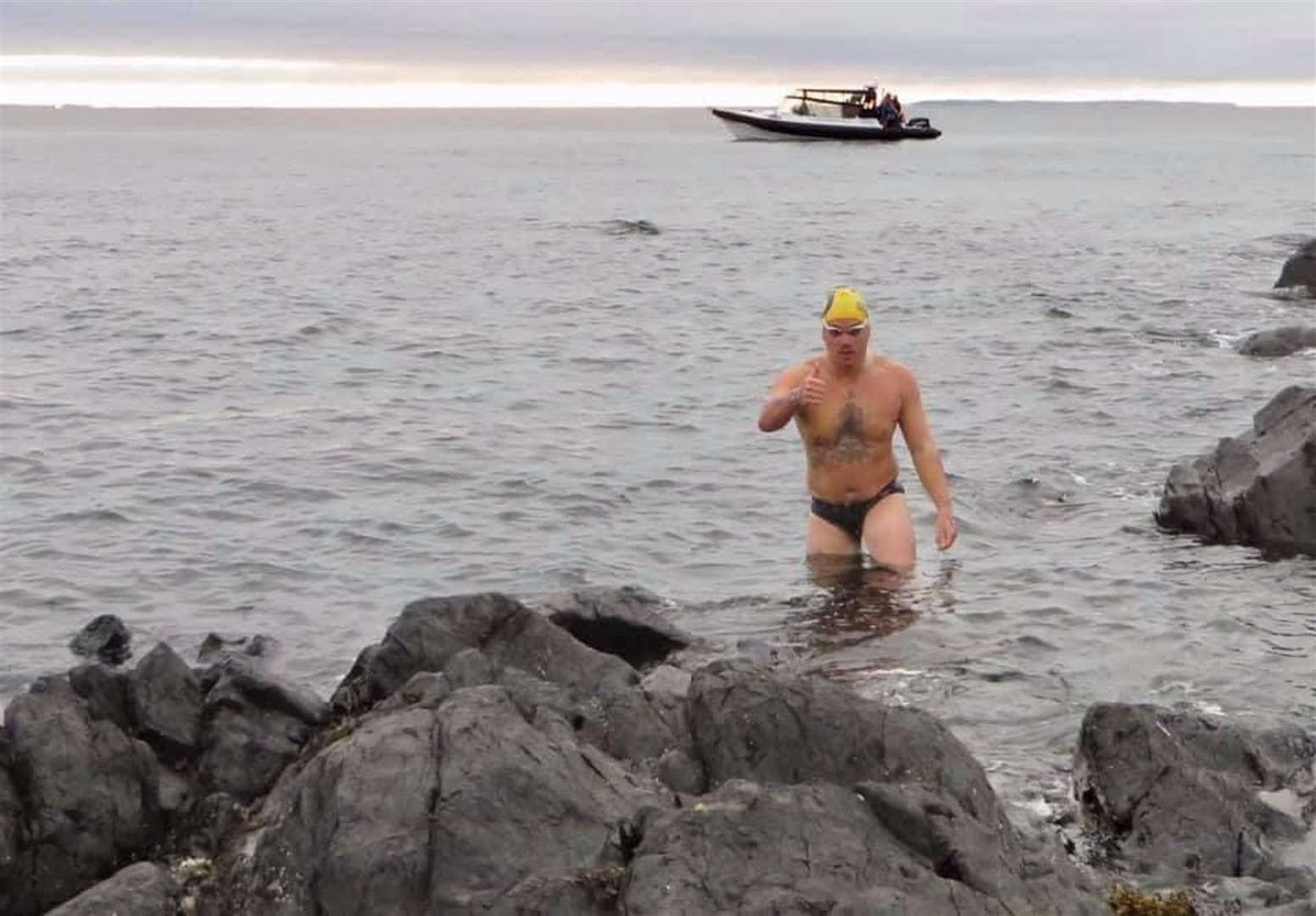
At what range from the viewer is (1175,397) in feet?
73.9

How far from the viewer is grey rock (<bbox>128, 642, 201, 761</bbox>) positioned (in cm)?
855

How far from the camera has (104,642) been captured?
12.1m

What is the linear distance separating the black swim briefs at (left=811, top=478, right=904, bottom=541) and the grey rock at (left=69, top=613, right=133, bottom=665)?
17.1 ft

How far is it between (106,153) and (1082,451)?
128016 millimetres

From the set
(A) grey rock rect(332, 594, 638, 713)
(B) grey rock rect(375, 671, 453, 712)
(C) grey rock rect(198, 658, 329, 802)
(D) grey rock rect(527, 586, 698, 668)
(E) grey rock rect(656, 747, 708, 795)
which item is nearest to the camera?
(E) grey rock rect(656, 747, 708, 795)

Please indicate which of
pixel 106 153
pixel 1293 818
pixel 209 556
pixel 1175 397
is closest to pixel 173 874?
pixel 1293 818

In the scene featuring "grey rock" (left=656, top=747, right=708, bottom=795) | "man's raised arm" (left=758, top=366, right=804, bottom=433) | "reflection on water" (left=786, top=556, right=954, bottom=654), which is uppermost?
"man's raised arm" (left=758, top=366, right=804, bottom=433)

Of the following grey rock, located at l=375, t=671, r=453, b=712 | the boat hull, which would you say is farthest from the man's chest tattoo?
the boat hull

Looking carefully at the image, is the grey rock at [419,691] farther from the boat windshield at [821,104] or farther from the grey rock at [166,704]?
the boat windshield at [821,104]

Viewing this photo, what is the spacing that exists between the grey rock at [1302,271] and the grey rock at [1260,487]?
20870 millimetres

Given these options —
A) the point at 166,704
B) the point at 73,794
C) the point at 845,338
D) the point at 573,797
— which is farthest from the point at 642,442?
the point at 573,797

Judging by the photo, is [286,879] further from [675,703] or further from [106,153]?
[106,153]

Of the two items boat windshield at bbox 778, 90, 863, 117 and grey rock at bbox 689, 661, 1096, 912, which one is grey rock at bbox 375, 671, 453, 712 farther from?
boat windshield at bbox 778, 90, 863, 117

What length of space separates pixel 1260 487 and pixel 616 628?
6.39 meters
